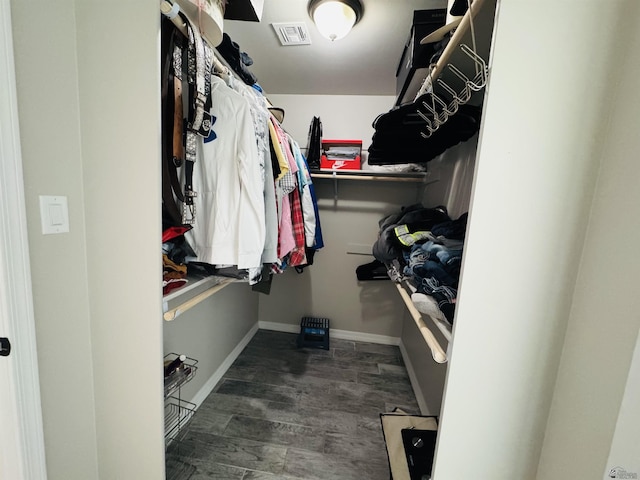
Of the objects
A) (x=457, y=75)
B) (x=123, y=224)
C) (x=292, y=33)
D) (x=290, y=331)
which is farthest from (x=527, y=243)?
(x=290, y=331)

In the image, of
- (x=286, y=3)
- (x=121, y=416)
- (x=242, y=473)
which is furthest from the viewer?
(x=286, y=3)

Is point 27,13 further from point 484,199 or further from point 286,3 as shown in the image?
point 484,199

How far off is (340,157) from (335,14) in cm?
100

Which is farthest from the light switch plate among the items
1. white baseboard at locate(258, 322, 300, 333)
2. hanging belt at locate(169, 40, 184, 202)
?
white baseboard at locate(258, 322, 300, 333)

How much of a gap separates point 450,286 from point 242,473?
1330mm

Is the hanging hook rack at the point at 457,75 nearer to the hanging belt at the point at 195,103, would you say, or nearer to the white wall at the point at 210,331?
the hanging belt at the point at 195,103

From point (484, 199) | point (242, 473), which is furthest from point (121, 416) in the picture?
point (484, 199)

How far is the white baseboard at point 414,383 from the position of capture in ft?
5.05

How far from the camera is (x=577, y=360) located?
597 millimetres

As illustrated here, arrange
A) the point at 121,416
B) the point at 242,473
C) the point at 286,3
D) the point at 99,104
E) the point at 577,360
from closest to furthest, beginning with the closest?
the point at 577,360 → the point at 99,104 → the point at 121,416 → the point at 242,473 → the point at 286,3

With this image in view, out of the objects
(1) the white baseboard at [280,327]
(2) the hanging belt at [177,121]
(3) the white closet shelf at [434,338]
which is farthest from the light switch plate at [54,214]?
(1) the white baseboard at [280,327]

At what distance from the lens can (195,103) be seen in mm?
804

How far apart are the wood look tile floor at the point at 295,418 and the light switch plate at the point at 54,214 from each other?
1.25 meters

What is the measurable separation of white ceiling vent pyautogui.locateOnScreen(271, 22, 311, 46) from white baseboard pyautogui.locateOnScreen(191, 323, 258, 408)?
2.35 meters
